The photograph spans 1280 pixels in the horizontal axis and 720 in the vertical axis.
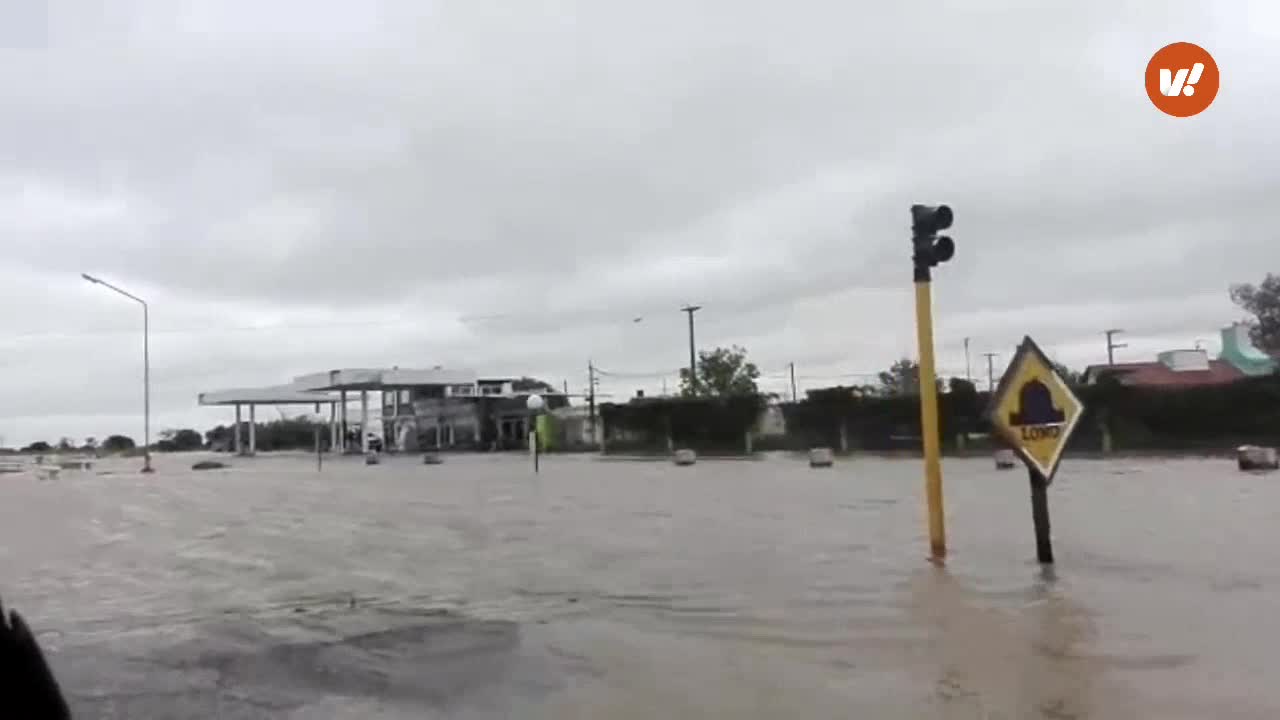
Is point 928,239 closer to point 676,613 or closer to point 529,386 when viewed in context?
point 676,613

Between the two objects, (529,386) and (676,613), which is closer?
(676,613)

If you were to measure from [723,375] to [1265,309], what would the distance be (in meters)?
30.8

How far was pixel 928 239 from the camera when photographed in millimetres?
10109

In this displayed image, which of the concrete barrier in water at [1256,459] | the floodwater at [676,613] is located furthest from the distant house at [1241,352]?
the floodwater at [676,613]

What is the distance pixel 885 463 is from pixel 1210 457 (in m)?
8.16

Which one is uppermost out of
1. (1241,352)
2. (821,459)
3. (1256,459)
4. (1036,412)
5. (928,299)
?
(1241,352)

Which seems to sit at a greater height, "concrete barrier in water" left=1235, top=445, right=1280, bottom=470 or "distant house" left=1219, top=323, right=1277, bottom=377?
"distant house" left=1219, top=323, right=1277, bottom=377

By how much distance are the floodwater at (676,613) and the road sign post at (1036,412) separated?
2.91 ft

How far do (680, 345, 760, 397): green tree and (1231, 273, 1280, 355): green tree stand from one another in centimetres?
2758

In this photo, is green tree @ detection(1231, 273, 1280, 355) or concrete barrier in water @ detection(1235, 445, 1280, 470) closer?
concrete barrier in water @ detection(1235, 445, 1280, 470)

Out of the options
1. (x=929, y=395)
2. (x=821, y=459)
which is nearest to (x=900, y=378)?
(x=821, y=459)

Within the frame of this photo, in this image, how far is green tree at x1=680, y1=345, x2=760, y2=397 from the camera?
7344 centimetres

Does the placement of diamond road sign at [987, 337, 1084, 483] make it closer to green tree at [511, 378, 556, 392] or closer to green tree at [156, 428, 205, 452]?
green tree at [511, 378, 556, 392]

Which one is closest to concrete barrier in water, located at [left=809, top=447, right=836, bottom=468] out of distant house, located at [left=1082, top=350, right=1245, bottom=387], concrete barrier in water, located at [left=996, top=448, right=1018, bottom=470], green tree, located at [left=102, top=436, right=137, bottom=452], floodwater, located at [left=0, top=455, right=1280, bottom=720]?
concrete barrier in water, located at [left=996, top=448, right=1018, bottom=470]
